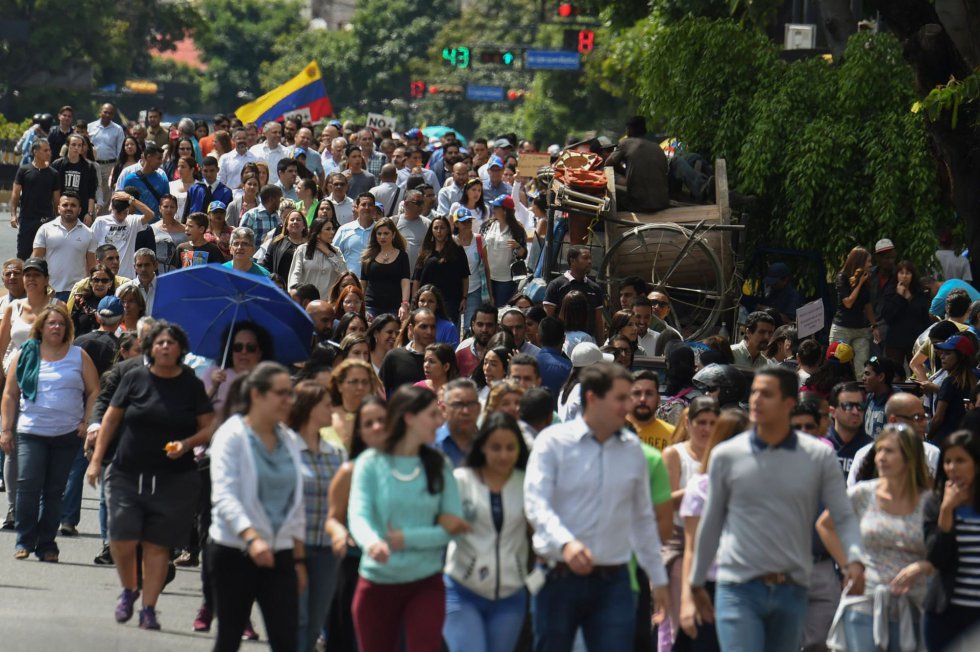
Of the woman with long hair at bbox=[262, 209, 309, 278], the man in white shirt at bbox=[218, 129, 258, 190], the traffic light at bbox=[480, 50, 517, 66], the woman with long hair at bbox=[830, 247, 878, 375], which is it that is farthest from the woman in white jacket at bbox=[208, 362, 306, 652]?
the traffic light at bbox=[480, 50, 517, 66]

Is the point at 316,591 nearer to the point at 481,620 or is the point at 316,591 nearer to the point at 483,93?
the point at 481,620

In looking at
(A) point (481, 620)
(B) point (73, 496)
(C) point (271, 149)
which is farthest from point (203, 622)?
(C) point (271, 149)

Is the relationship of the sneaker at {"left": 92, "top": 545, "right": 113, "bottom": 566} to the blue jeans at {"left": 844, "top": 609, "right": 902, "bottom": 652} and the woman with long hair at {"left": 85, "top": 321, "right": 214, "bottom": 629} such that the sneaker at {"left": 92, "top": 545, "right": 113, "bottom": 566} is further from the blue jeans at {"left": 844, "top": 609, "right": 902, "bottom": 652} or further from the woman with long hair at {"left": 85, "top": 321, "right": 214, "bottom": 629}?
the blue jeans at {"left": 844, "top": 609, "right": 902, "bottom": 652}

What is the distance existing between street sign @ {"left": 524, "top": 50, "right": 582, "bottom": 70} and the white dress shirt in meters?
48.2

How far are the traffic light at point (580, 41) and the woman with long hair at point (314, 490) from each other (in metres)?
42.5

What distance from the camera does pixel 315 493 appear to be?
357 inches

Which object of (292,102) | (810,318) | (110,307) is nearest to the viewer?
(110,307)

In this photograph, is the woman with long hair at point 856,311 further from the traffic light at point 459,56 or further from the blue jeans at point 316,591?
the traffic light at point 459,56

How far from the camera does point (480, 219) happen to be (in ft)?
71.4

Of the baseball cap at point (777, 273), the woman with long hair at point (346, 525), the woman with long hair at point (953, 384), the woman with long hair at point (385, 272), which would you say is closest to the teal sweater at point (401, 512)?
the woman with long hair at point (346, 525)

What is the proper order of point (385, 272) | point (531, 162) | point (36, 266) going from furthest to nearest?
point (531, 162), point (385, 272), point (36, 266)

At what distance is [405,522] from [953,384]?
700 cm

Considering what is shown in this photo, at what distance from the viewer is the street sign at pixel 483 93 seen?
88500 mm

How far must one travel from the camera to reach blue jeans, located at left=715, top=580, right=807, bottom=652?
8305mm
